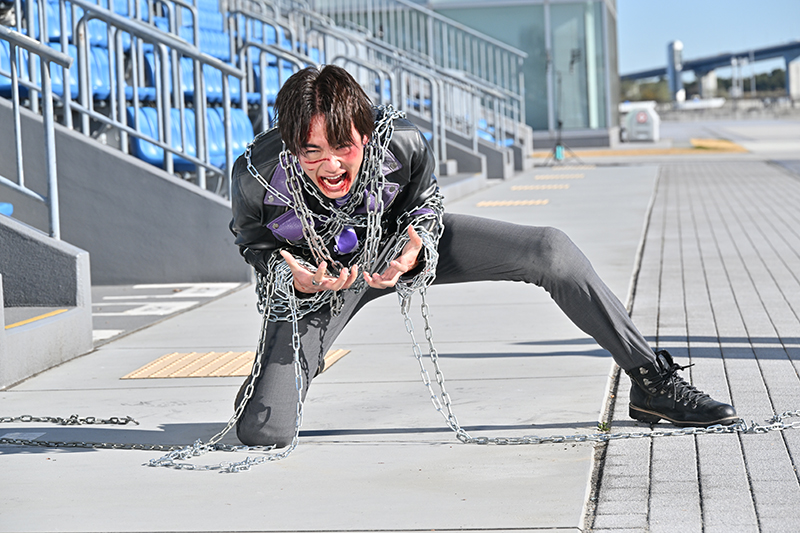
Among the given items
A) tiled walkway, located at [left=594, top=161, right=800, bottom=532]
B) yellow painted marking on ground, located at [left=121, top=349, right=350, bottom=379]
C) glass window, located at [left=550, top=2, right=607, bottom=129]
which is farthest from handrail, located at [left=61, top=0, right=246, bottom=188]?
Result: glass window, located at [left=550, top=2, right=607, bottom=129]

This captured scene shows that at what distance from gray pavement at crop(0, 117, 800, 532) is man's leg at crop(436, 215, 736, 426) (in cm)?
14

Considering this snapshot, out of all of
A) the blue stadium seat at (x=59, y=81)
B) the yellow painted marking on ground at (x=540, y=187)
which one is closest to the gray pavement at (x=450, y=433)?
the blue stadium seat at (x=59, y=81)

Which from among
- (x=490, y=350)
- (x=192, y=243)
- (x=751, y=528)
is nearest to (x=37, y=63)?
(x=192, y=243)

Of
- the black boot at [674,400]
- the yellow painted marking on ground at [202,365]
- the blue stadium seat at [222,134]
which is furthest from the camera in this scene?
the blue stadium seat at [222,134]

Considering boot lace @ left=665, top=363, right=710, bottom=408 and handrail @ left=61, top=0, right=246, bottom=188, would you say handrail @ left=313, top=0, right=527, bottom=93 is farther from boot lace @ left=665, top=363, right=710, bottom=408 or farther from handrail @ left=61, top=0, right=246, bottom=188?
boot lace @ left=665, top=363, right=710, bottom=408

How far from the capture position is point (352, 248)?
3.76 m

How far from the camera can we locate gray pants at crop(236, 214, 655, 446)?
3.75 m

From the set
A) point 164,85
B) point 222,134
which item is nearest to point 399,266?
point 164,85

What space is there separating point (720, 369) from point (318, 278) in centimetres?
223

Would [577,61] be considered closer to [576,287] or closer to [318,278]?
[576,287]

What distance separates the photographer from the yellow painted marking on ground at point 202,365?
17.1 feet

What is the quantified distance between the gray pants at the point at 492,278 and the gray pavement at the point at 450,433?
0.19 m

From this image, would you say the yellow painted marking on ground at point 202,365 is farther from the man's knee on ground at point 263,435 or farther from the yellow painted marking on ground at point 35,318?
the man's knee on ground at point 263,435

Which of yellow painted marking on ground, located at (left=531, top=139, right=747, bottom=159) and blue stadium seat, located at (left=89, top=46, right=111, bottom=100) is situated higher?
blue stadium seat, located at (left=89, top=46, right=111, bottom=100)
